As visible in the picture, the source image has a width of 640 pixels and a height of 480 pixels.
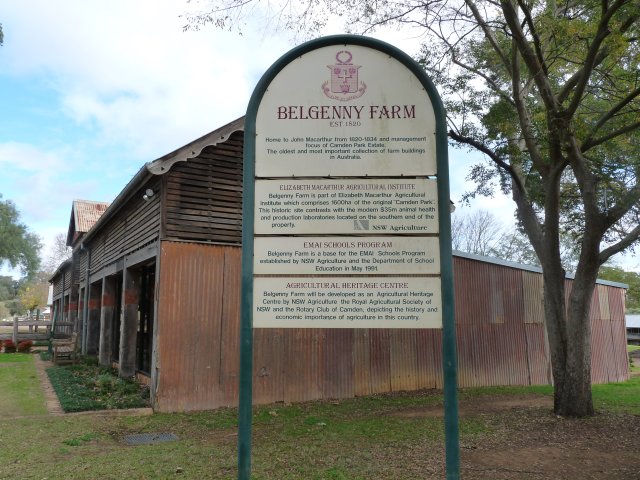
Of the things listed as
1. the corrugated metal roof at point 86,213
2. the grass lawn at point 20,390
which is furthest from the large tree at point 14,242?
the grass lawn at point 20,390

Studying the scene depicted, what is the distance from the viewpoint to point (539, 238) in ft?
32.5

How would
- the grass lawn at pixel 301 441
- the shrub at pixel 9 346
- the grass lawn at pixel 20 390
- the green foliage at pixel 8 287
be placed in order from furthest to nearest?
1. the green foliage at pixel 8 287
2. the shrub at pixel 9 346
3. the grass lawn at pixel 20 390
4. the grass lawn at pixel 301 441

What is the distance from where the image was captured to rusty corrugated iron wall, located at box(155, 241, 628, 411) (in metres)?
9.83

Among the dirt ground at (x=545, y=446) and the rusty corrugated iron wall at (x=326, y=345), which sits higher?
the rusty corrugated iron wall at (x=326, y=345)

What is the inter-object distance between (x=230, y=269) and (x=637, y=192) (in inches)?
289

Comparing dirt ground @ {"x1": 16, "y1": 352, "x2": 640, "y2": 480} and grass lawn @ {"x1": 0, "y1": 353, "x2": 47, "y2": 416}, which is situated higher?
grass lawn @ {"x1": 0, "y1": 353, "x2": 47, "y2": 416}

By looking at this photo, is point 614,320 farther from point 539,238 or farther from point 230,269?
point 230,269

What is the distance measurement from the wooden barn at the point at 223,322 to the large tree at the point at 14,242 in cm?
3276

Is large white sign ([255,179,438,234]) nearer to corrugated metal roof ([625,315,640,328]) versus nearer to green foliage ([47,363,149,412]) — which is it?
green foliage ([47,363,149,412])

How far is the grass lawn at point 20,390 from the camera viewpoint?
9309mm

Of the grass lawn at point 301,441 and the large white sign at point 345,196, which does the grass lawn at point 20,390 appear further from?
the large white sign at point 345,196

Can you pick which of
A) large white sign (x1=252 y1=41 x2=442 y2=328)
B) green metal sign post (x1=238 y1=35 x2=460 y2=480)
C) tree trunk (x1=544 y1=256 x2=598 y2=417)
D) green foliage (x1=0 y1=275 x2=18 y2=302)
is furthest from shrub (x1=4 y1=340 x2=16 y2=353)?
green foliage (x1=0 y1=275 x2=18 y2=302)

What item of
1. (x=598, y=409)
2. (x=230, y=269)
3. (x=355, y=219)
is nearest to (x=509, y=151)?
(x=598, y=409)

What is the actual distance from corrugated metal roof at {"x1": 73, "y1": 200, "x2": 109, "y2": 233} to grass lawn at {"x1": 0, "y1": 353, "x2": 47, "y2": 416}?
23.6ft
